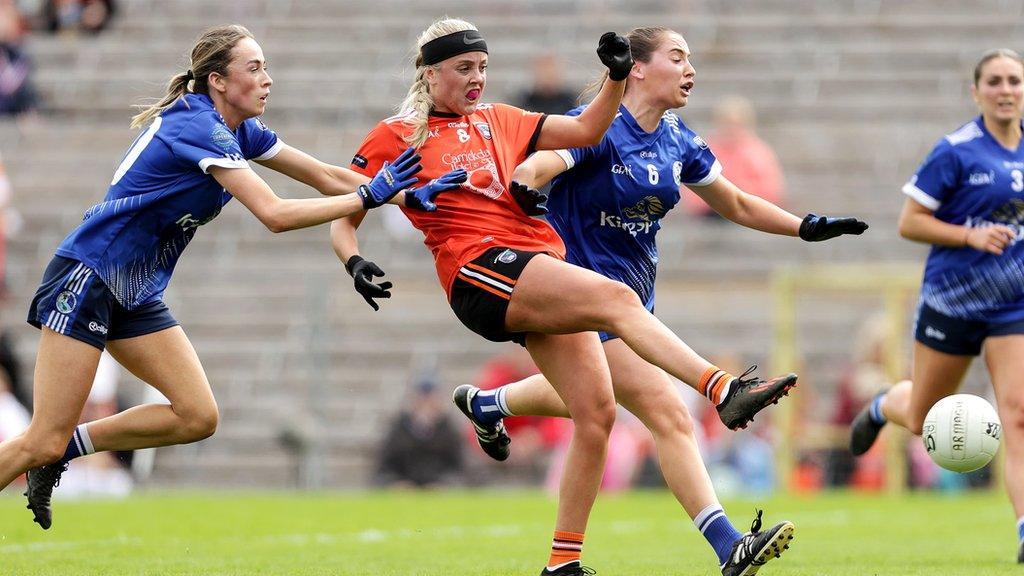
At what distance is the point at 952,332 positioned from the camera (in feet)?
29.5

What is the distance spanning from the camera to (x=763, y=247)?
1858cm

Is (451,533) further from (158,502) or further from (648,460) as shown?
(648,460)

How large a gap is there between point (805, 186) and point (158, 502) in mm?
8687

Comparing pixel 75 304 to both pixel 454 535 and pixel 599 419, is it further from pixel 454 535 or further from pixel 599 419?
pixel 454 535

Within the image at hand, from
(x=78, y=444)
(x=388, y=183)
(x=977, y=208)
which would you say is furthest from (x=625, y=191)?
(x=78, y=444)

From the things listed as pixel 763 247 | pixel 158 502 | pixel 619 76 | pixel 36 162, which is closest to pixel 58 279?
pixel 619 76

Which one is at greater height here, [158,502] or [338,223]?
[338,223]

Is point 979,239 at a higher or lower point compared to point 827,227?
lower

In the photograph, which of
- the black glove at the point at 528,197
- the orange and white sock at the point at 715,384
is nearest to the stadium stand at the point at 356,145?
the black glove at the point at 528,197

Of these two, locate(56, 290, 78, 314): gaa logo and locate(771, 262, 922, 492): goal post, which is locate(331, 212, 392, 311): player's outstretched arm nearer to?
locate(56, 290, 78, 314): gaa logo

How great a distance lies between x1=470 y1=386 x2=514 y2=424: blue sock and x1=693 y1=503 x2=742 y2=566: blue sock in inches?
64.9

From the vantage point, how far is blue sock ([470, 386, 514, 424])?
852 centimetres

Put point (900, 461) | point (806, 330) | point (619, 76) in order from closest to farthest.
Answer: point (619, 76) < point (900, 461) < point (806, 330)

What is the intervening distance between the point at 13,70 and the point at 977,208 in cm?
1521
